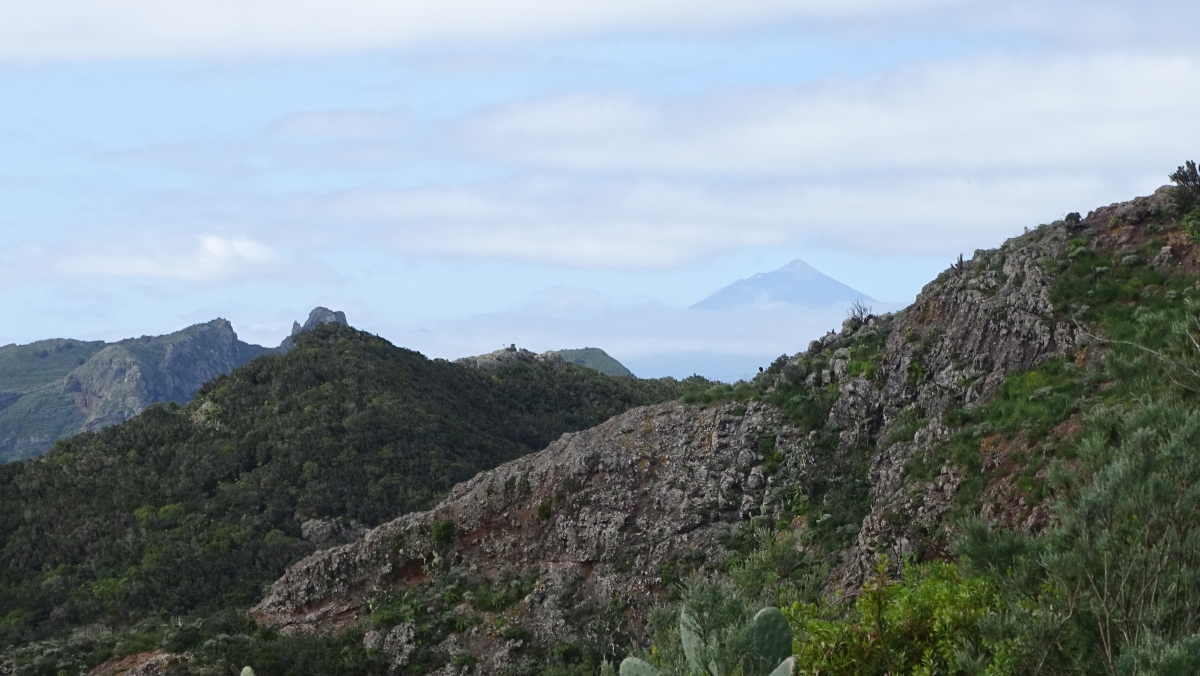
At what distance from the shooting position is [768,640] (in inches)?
373

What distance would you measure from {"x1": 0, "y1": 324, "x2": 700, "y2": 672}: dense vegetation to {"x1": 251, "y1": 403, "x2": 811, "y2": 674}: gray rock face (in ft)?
33.3

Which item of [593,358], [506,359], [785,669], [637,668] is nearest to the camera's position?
[785,669]

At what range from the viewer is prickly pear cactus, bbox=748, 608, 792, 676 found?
9320 mm

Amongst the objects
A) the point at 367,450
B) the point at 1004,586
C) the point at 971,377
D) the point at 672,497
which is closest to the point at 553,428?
the point at 367,450

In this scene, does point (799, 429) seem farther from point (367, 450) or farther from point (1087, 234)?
point (367, 450)

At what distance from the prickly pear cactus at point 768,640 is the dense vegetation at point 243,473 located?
1475 inches

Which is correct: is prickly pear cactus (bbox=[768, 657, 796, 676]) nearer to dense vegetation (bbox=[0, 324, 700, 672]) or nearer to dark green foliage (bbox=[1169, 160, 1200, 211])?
dark green foliage (bbox=[1169, 160, 1200, 211])

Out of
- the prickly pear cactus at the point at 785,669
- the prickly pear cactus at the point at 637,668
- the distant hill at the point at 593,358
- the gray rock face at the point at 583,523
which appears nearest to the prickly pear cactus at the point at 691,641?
the prickly pear cactus at the point at 637,668

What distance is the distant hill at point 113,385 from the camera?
16412 cm

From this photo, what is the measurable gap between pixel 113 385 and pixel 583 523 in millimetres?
155147

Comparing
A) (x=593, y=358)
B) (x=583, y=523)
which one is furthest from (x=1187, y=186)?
(x=593, y=358)

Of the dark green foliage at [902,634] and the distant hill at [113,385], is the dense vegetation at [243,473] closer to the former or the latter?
the dark green foliage at [902,634]

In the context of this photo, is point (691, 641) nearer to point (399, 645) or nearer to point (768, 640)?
point (768, 640)

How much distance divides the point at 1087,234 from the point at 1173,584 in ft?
75.1
